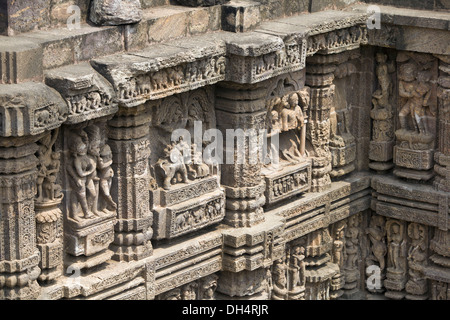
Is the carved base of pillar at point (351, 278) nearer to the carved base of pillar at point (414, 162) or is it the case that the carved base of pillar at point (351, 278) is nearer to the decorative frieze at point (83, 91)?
the carved base of pillar at point (414, 162)

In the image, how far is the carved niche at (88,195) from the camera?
11234 mm

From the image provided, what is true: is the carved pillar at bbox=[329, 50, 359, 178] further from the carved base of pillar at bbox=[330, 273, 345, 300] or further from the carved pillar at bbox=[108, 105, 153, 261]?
the carved pillar at bbox=[108, 105, 153, 261]

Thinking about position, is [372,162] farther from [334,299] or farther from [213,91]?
[213,91]

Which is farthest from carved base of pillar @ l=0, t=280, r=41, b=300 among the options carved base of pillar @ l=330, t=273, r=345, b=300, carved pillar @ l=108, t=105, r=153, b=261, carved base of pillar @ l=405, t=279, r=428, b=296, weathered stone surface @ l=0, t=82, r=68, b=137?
carved base of pillar @ l=405, t=279, r=428, b=296

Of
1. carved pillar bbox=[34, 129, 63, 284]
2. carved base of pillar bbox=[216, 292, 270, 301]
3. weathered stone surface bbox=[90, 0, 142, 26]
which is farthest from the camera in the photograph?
carved base of pillar bbox=[216, 292, 270, 301]

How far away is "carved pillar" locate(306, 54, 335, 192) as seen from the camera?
45.2ft

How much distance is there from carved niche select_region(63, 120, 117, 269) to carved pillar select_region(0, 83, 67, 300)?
1.43ft

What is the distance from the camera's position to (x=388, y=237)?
1490 centimetres

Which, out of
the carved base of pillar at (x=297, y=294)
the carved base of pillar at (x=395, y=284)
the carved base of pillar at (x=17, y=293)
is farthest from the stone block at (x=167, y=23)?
the carved base of pillar at (x=395, y=284)

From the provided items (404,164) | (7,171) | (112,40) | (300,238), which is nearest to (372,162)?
(404,164)

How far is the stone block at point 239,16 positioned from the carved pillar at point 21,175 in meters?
2.45

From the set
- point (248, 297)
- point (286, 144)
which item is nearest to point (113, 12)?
point (286, 144)

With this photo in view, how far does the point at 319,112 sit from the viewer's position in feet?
45.5

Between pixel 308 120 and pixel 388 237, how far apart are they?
1863mm
